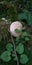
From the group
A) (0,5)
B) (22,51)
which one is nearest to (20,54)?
(22,51)

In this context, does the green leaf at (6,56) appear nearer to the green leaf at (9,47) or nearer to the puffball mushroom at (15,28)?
the green leaf at (9,47)

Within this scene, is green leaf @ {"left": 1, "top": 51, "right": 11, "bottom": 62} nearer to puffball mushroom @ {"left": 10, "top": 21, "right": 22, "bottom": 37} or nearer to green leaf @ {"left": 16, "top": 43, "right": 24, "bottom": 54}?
green leaf @ {"left": 16, "top": 43, "right": 24, "bottom": 54}

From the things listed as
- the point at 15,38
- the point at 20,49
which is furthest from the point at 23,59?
the point at 15,38

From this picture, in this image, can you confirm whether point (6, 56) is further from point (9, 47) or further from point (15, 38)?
point (15, 38)

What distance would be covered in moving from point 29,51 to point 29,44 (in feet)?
0.23

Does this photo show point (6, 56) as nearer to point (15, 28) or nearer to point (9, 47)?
point (9, 47)

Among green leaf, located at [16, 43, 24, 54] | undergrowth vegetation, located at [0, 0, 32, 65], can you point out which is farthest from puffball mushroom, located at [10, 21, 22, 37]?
green leaf, located at [16, 43, 24, 54]

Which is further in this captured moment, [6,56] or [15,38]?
[15,38]

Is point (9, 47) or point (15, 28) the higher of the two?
point (15, 28)

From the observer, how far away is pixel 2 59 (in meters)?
1.62

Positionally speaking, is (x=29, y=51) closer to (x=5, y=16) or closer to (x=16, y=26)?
(x=16, y=26)

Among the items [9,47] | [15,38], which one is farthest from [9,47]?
[15,38]

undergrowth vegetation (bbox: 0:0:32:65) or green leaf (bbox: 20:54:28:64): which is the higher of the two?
undergrowth vegetation (bbox: 0:0:32:65)

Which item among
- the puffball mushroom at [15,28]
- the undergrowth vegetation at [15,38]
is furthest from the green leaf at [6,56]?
the puffball mushroom at [15,28]
